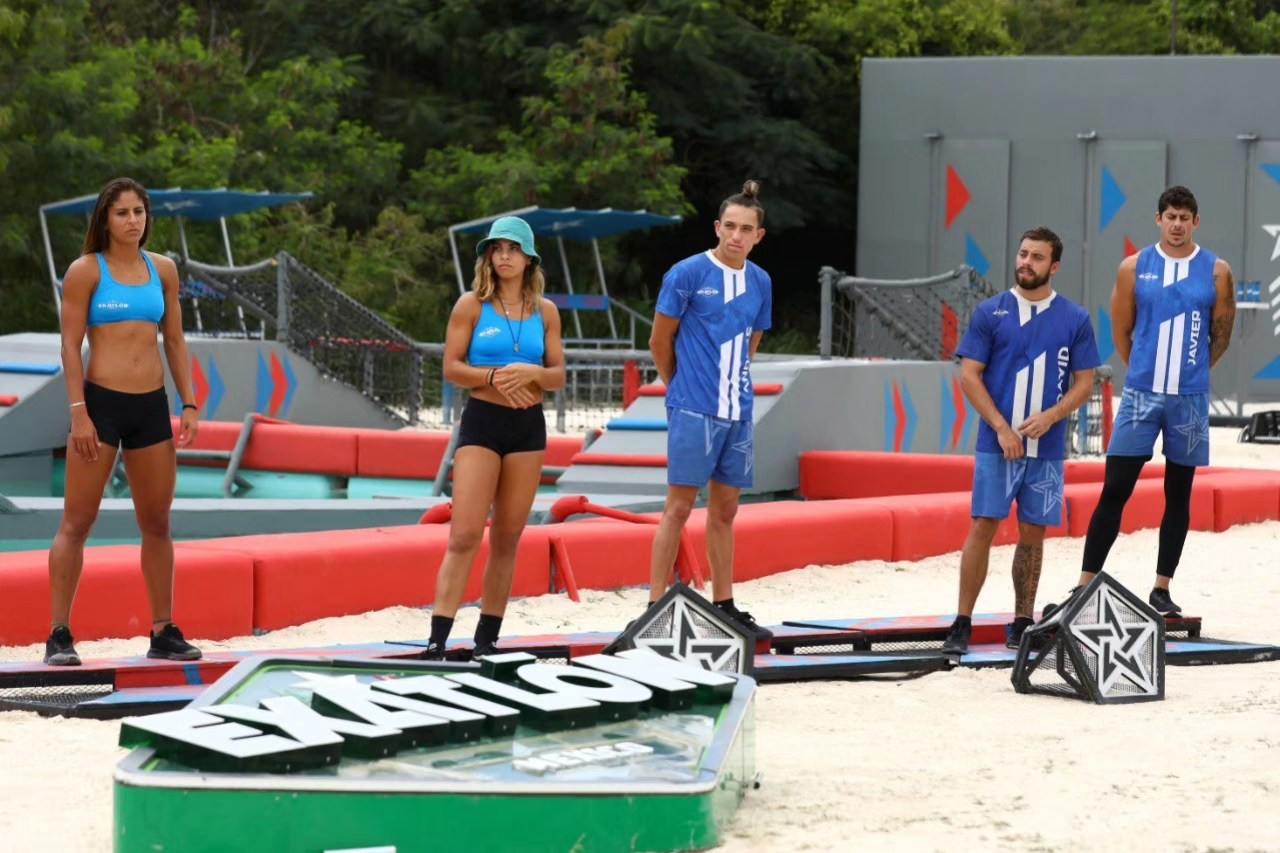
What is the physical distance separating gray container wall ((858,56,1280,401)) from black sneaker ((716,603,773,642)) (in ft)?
68.7

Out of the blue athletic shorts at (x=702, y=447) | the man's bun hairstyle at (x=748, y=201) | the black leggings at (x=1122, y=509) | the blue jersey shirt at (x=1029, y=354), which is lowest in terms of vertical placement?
the black leggings at (x=1122, y=509)

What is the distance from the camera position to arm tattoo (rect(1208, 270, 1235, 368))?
8.30 metres

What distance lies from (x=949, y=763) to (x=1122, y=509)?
256 centimetres

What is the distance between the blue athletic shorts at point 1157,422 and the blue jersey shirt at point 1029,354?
0.56 m

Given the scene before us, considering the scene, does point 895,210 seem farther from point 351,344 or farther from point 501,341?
point 501,341

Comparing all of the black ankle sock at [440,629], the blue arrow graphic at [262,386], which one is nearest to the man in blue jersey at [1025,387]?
the black ankle sock at [440,629]

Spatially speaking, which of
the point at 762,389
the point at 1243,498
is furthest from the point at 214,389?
the point at 1243,498

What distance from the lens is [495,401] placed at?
7.11 meters

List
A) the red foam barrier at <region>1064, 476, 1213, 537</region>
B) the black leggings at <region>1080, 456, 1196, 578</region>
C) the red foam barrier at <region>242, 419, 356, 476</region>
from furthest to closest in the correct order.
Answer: the red foam barrier at <region>242, 419, 356, 476</region>
the red foam barrier at <region>1064, 476, 1213, 537</region>
the black leggings at <region>1080, 456, 1196, 578</region>

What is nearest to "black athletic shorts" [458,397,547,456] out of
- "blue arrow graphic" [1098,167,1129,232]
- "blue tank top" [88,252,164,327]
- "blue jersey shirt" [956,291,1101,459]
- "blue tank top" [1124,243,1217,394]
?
"blue tank top" [88,252,164,327]

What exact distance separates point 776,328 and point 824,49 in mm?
5146

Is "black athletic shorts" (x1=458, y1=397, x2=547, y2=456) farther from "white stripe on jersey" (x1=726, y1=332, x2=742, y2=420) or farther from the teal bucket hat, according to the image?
"white stripe on jersey" (x1=726, y1=332, x2=742, y2=420)

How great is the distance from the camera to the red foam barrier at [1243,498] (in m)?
13.3

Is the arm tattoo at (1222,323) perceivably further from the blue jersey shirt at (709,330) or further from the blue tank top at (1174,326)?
the blue jersey shirt at (709,330)
